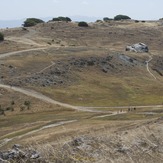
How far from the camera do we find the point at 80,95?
333 ft

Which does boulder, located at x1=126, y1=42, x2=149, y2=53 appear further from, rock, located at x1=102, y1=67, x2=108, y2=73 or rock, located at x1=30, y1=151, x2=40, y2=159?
rock, located at x1=30, y1=151, x2=40, y2=159

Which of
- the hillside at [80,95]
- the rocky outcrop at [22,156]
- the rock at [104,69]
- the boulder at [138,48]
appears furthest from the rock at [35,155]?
the boulder at [138,48]

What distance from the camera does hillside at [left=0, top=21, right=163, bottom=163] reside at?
31.0 m

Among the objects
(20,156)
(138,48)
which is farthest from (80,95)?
(20,156)

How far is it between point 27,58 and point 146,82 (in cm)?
3607

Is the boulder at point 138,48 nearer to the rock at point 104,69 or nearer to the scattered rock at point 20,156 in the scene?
the rock at point 104,69

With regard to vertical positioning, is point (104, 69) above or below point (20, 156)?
below

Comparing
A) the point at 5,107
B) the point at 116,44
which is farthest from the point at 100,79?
the point at 116,44

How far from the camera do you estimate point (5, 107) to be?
281 feet

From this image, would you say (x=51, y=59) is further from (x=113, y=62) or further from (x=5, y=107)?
(x=5, y=107)

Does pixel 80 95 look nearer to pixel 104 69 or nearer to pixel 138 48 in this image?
pixel 104 69

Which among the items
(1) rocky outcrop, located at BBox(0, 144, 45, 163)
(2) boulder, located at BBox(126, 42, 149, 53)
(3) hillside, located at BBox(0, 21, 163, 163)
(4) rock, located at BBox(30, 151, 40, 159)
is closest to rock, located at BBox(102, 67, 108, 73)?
(3) hillside, located at BBox(0, 21, 163, 163)

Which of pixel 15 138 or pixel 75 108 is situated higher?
pixel 15 138

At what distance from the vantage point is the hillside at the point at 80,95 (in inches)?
1220
